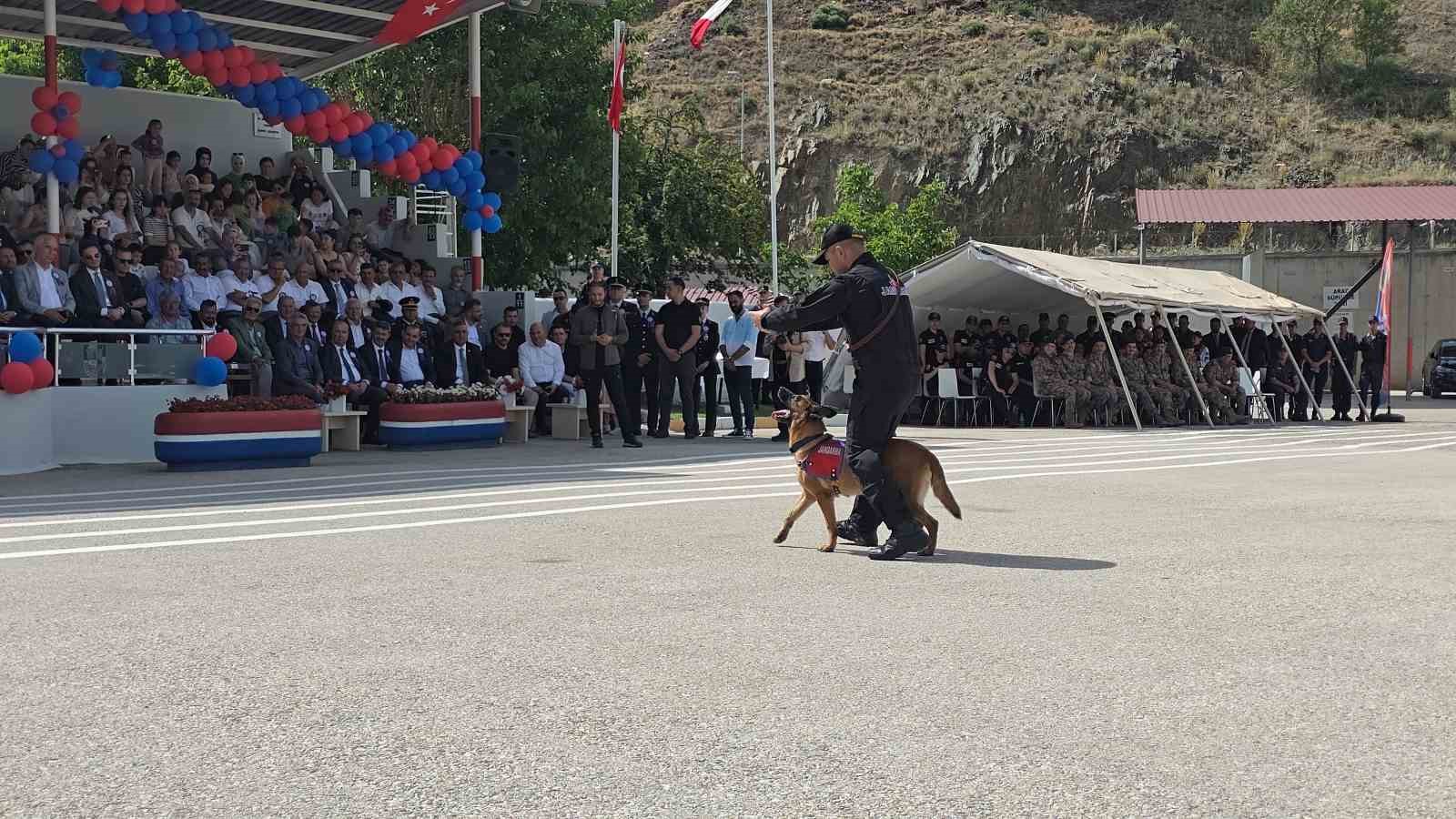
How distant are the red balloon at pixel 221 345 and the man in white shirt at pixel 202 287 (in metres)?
1.56

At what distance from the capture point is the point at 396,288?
21625mm

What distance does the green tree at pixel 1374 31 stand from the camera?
87.6m

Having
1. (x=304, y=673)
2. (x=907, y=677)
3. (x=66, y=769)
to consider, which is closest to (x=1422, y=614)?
(x=907, y=677)

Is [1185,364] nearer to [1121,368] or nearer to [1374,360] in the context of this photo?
[1121,368]

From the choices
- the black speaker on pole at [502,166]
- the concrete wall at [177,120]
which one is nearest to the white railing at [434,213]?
the black speaker on pole at [502,166]

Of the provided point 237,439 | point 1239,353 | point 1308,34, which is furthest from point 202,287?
point 1308,34

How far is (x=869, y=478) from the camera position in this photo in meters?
9.35

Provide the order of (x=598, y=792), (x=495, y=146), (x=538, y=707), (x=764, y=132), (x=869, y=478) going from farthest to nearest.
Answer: (x=764, y=132), (x=495, y=146), (x=869, y=478), (x=538, y=707), (x=598, y=792)

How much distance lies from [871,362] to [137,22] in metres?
13.9

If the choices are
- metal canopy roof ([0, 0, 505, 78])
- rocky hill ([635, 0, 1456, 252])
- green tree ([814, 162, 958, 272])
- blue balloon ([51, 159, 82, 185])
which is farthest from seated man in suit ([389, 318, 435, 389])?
rocky hill ([635, 0, 1456, 252])

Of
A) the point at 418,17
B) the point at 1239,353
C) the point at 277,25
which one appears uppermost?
the point at 277,25

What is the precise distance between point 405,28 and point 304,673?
18075 millimetres

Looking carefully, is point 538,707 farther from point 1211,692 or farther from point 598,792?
point 1211,692

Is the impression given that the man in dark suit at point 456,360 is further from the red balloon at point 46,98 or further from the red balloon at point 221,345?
the red balloon at point 46,98
